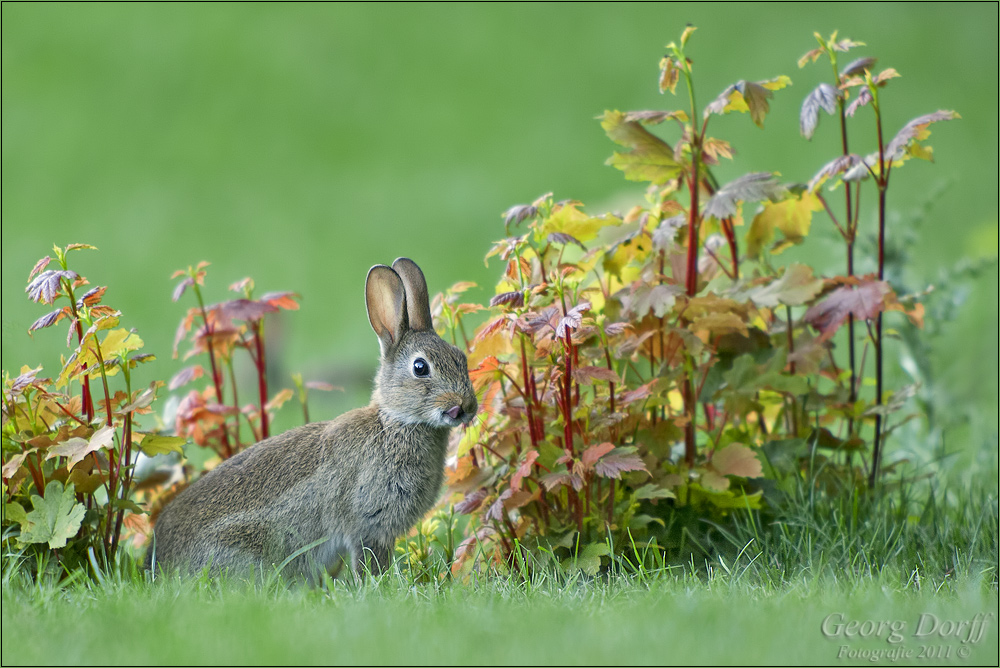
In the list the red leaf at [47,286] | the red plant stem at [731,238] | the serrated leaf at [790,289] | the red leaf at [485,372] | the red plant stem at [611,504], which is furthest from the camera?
the red plant stem at [731,238]

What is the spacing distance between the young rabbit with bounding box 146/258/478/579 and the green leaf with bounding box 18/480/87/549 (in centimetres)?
37

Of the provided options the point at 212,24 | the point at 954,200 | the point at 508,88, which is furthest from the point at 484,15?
the point at 954,200

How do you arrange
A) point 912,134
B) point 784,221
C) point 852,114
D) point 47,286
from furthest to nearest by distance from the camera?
point 784,221
point 852,114
point 912,134
point 47,286

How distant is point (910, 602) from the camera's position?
314 centimetres

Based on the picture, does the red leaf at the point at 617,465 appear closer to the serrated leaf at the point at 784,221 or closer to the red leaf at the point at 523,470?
the red leaf at the point at 523,470

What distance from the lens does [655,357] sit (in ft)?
14.6

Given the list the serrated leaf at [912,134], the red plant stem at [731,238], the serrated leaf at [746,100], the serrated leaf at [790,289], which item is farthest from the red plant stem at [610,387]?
the serrated leaf at [912,134]

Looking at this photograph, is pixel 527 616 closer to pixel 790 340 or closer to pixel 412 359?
pixel 412 359

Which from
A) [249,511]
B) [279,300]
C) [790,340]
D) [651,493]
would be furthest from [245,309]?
[790,340]

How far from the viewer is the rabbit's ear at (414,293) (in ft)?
13.8

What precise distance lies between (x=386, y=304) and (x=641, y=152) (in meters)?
1.19

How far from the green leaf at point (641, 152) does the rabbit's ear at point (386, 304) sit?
995 millimetres

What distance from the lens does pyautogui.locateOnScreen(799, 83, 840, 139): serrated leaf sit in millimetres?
4086

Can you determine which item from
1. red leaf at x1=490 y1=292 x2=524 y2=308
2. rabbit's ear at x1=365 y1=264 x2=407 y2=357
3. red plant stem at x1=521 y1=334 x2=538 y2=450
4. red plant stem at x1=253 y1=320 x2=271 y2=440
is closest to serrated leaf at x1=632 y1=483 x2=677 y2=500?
red plant stem at x1=521 y1=334 x2=538 y2=450
